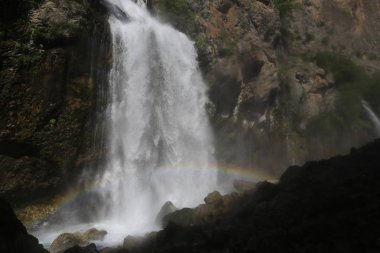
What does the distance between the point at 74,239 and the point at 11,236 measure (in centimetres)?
509

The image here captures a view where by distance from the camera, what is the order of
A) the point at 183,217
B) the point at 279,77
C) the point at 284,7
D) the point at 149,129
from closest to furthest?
the point at 183,217
the point at 149,129
the point at 279,77
the point at 284,7

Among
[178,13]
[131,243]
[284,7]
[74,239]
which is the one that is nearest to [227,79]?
[178,13]

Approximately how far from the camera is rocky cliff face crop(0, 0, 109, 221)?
17.3 metres

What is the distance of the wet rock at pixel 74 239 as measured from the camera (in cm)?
1559

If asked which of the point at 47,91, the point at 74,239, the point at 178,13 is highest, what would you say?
the point at 178,13

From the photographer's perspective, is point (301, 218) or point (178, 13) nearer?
point (301, 218)

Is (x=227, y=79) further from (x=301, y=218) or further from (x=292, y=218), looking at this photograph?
(x=301, y=218)

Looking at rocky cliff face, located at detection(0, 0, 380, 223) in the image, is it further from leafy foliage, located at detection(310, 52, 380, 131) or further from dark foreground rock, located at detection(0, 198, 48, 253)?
dark foreground rock, located at detection(0, 198, 48, 253)

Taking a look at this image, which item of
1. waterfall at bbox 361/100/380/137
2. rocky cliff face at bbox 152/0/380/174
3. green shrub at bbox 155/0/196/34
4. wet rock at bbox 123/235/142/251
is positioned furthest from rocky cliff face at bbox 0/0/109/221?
waterfall at bbox 361/100/380/137

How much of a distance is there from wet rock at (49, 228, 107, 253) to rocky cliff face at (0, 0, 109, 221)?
3060 mm

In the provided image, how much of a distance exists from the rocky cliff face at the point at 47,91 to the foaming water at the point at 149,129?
1.17 m

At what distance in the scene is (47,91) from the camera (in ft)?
59.2

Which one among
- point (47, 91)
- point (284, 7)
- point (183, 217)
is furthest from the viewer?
point (284, 7)

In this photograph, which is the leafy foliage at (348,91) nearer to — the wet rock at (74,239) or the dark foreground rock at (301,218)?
the dark foreground rock at (301,218)
